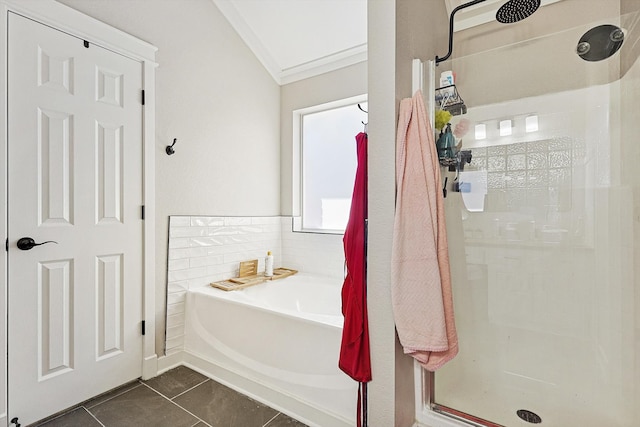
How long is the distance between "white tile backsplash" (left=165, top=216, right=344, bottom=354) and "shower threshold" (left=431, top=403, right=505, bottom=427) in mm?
1549

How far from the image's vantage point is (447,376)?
160cm

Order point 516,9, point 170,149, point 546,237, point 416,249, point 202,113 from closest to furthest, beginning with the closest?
1. point 416,249
2. point 516,9
3. point 546,237
4. point 170,149
5. point 202,113

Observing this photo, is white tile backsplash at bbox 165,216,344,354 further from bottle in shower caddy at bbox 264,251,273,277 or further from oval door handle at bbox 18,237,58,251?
oval door handle at bbox 18,237,58,251

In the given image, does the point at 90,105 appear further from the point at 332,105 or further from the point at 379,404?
the point at 379,404

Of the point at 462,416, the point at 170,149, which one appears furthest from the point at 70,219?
the point at 462,416

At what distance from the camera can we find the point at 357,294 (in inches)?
55.4

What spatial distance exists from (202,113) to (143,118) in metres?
0.49

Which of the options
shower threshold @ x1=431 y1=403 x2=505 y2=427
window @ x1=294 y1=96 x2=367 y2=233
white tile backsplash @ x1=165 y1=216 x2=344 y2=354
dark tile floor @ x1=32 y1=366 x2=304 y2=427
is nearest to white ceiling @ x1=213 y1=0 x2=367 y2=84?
window @ x1=294 y1=96 x2=367 y2=233

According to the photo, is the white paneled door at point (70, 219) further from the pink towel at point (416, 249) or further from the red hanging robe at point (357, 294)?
the pink towel at point (416, 249)

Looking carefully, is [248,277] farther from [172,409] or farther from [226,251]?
[172,409]

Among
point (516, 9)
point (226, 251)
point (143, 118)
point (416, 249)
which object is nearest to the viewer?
point (416, 249)

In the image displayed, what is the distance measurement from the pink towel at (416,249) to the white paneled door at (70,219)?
5.81ft

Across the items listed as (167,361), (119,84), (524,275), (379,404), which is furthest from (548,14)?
(167,361)

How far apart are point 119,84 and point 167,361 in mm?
1902
